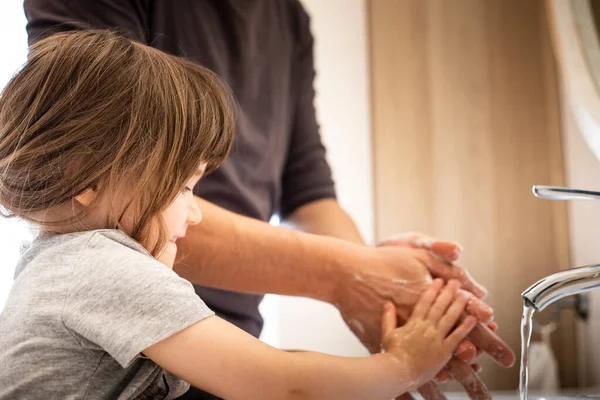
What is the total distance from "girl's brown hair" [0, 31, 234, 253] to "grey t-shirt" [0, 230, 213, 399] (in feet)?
0.18

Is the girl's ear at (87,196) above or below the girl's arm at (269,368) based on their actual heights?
above

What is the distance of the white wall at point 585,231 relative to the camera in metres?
1.50

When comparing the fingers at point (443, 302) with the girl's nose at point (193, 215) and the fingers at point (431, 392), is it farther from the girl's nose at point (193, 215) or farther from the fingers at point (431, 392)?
the girl's nose at point (193, 215)

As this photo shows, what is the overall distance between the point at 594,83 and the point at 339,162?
1.41 m

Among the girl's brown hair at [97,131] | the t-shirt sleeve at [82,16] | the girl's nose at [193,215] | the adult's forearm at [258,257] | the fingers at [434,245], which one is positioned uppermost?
the t-shirt sleeve at [82,16]

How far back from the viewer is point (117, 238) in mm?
542

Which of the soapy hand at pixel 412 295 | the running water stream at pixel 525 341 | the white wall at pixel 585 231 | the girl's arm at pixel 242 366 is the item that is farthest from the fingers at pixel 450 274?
the white wall at pixel 585 231

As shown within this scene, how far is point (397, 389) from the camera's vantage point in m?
0.68

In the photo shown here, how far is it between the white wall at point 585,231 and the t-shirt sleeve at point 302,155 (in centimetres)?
61

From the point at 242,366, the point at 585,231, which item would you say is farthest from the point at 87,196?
the point at 585,231

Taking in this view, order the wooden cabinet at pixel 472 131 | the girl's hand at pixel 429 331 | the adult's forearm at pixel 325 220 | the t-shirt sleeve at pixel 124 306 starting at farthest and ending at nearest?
1. the wooden cabinet at pixel 472 131
2. the adult's forearm at pixel 325 220
3. the girl's hand at pixel 429 331
4. the t-shirt sleeve at pixel 124 306

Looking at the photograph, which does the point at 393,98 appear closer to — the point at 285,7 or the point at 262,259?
the point at 285,7

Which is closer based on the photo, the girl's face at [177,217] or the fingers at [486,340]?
the girl's face at [177,217]

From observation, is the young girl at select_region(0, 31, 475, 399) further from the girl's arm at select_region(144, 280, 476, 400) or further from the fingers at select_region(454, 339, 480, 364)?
the fingers at select_region(454, 339, 480, 364)
